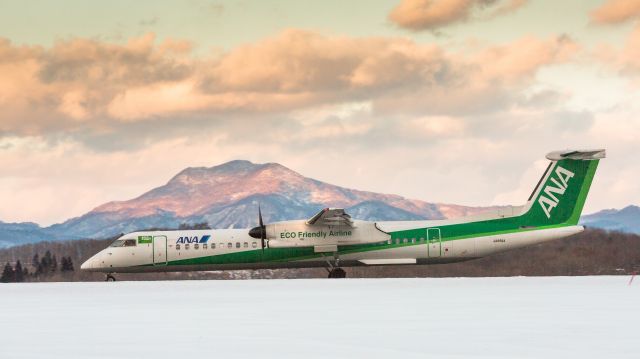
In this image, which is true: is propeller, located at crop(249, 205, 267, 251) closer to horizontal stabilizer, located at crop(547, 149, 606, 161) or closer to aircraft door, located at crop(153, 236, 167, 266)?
aircraft door, located at crop(153, 236, 167, 266)

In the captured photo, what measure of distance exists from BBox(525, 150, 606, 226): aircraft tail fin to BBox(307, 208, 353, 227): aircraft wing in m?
10.1

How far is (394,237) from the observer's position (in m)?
49.1

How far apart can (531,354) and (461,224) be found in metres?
35.6

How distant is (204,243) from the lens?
163 feet

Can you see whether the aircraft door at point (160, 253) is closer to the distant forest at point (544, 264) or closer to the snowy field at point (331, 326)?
the snowy field at point (331, 326)

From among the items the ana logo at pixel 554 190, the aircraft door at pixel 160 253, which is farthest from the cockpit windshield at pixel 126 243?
the ana logo at pixel 554 190

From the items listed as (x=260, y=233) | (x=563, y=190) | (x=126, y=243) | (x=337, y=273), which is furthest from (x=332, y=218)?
(x=563, y=190)

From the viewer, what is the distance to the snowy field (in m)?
14.4

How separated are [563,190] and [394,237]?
9827 mm

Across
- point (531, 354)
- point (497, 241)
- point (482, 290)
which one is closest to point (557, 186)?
point (497, 241)

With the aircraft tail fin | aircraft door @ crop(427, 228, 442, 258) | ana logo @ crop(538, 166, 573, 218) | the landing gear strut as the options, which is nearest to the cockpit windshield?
the landing gear strut

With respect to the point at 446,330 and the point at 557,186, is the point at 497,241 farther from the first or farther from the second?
the point at 446,330

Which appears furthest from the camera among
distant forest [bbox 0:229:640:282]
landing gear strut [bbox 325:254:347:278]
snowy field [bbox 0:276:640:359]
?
distant forest [bbox 0:229:640:282]

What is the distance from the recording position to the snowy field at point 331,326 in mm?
14430
